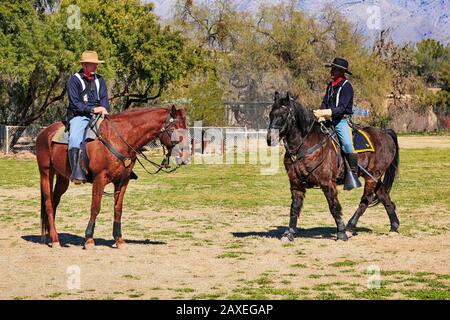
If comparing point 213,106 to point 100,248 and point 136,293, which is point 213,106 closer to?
point 100,248

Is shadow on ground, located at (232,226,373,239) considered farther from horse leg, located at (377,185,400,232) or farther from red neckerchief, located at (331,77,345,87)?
red neckerchief, located at (331,77,345,87)

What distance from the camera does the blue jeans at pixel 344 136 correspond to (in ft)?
45.6

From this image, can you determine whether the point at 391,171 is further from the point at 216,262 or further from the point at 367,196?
the point at 216,262

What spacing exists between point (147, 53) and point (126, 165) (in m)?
32.6

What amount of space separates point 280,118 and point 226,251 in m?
2.25

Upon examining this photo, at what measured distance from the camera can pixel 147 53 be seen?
44.6 metres

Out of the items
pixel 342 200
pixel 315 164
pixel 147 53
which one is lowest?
pixel 342 200

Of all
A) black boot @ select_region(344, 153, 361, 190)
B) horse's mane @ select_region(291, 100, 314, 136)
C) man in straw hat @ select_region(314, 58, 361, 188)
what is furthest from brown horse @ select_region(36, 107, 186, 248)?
black boot @ select_region(344, 153, 361, 190)

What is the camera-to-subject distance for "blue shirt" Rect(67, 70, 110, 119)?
12641 millimetres

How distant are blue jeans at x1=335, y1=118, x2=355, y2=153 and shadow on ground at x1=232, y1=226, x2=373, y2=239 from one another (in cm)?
154

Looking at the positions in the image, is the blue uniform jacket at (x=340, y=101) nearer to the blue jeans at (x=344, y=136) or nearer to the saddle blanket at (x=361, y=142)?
the blue jeans at (x=344, y=136)

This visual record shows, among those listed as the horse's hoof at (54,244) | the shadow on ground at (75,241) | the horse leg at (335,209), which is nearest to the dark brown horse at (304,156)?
the horse leg at (335,209)

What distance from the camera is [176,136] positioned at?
1234 centimetres
